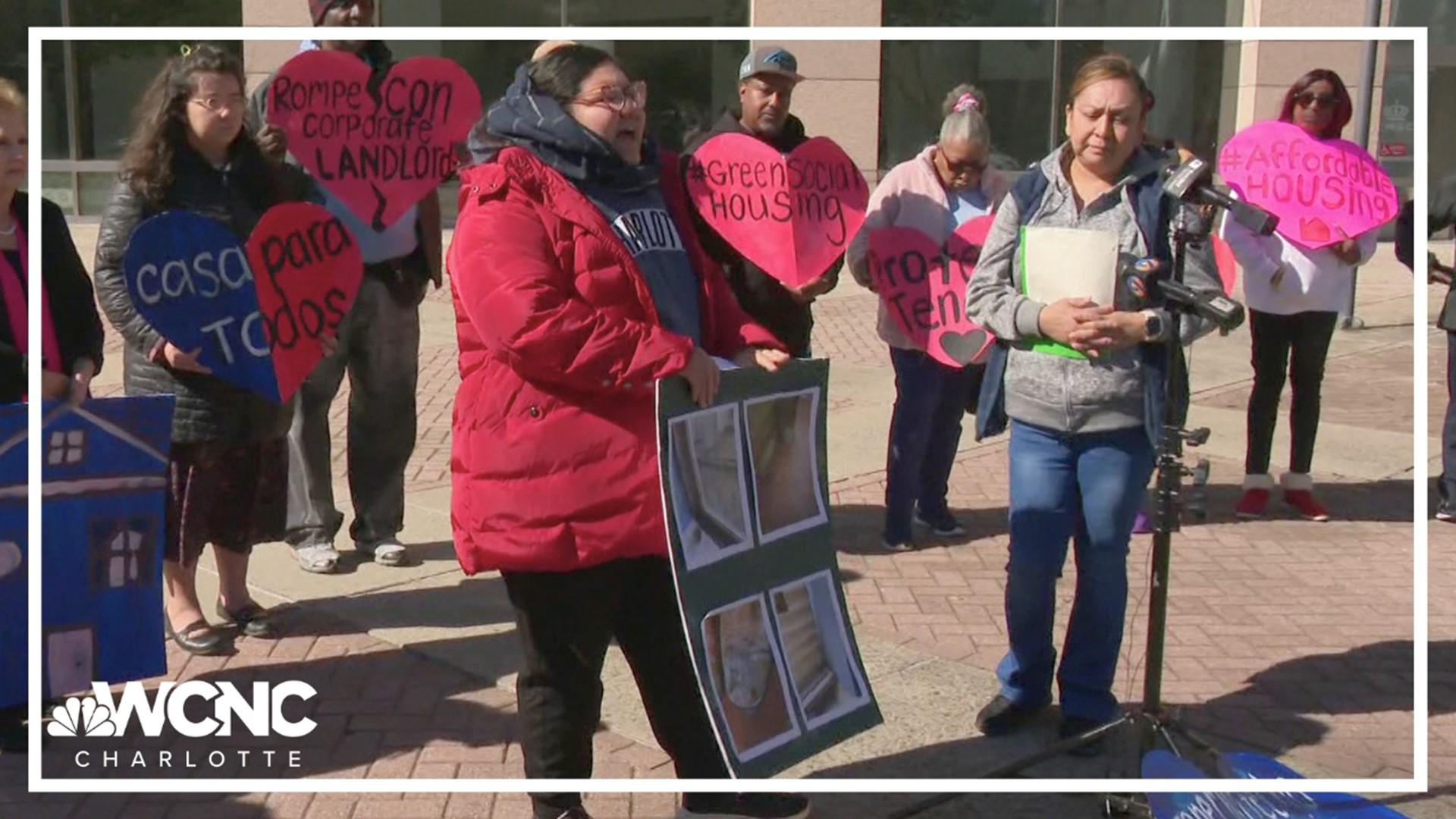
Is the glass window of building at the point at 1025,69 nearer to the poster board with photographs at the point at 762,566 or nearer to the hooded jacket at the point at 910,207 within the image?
the hooded jacket at the point at 910,207

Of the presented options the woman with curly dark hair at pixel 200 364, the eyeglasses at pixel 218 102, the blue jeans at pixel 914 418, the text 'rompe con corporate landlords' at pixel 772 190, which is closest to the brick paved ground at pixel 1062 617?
the blue jeans at pixel 914 418

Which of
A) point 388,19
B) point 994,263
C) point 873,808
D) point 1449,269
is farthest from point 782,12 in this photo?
point 873,808

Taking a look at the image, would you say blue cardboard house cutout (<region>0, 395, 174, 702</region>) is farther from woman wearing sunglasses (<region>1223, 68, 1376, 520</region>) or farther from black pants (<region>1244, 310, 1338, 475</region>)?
black pants (<region>1244, 310, 1338, 475</region>)

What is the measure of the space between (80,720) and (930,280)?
320 centimetres

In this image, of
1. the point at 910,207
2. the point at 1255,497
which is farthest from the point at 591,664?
the point at 1255,497

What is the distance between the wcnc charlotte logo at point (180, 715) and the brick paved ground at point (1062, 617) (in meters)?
0.11

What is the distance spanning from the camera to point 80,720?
3.94m

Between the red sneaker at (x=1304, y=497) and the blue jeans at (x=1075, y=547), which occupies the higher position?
the blue jeans at (x=1075, y=547)

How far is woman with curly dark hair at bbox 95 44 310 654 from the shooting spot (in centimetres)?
421

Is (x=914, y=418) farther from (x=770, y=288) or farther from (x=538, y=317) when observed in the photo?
(x=538, y=317)

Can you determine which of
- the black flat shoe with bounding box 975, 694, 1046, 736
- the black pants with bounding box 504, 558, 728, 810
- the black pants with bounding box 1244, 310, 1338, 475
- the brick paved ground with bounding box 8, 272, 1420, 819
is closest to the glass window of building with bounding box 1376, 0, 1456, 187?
the black pants with bounding box 1244, 310, 1338, 475

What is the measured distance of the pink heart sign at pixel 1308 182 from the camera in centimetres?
570

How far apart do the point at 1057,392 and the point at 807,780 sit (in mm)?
1179

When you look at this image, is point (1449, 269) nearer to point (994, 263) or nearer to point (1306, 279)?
point (1306, 279)
